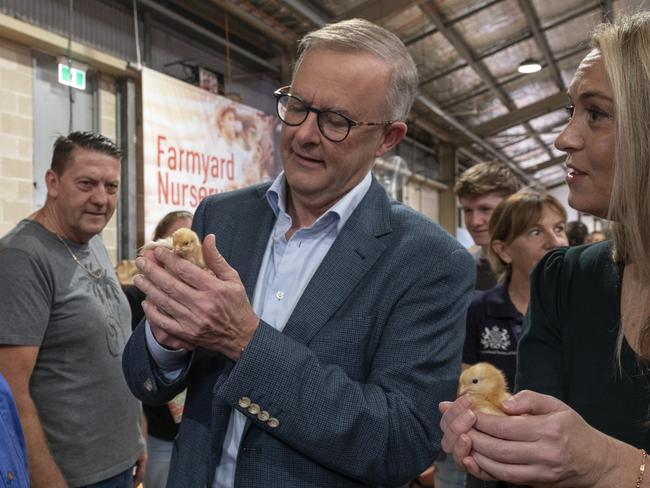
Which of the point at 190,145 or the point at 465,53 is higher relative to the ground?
the point at 465,53

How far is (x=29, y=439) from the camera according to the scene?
1.99 m

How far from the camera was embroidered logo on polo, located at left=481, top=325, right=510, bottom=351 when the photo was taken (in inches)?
99.0

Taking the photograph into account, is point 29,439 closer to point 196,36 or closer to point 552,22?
point 196,36

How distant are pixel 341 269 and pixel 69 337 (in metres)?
1.35

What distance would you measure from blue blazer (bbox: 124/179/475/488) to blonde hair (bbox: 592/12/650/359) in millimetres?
426

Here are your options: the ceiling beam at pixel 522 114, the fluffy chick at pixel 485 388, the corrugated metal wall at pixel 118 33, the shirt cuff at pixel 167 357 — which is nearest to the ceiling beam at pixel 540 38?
the ceiling beam at pixel 522 114

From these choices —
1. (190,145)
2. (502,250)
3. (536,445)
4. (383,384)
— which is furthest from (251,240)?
(190,145)

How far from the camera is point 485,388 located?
0.97 meters

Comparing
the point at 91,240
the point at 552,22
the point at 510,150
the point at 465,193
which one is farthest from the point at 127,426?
the point at 510,150

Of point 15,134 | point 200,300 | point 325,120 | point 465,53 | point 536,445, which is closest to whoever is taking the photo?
point 536,445

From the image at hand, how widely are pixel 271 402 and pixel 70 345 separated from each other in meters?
1.36

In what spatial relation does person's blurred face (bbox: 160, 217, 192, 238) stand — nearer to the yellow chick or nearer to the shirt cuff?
the shirt cuff

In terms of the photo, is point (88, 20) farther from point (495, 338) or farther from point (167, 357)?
point (167, 357)

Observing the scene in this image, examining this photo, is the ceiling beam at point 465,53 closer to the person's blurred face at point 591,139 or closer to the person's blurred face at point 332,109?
the person's blurred face at point 332,109
